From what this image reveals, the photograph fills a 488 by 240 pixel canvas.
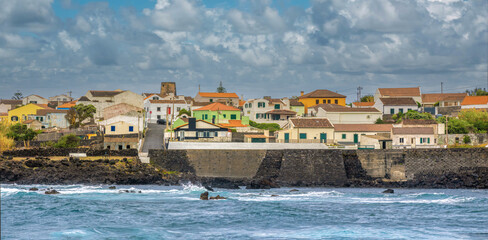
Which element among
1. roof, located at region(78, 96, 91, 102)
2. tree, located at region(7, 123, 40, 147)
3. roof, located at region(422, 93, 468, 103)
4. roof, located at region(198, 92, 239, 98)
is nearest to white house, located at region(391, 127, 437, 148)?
tree, located at region(7, 123, 40, 147)

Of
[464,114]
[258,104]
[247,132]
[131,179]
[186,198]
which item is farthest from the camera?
[258,104]

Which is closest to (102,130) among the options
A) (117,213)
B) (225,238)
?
(117,213)

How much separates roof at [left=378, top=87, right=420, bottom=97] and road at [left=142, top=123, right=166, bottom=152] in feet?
133

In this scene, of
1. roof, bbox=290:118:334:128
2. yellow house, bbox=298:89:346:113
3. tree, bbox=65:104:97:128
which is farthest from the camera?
yellow house, bbox=298:89:346:113

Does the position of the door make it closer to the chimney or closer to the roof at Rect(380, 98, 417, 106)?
the chimney

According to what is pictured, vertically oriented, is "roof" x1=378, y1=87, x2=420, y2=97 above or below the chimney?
above

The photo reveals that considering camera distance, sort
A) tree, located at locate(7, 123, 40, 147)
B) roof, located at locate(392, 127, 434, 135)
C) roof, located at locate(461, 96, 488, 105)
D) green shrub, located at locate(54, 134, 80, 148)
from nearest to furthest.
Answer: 1. green shrub, located at locate(54, 134, 80, 148)
2. roof, located at locate(392, 127, 434, 135)
3. tree, located at locate(7, 123, 40, 147)
4. roof, located at locate(461, 96, 488, 105)

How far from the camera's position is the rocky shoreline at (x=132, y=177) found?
47.3 meters

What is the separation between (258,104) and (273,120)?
4.52 m

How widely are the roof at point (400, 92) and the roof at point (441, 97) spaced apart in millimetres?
3216

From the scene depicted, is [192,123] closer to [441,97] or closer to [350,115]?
[350,115]

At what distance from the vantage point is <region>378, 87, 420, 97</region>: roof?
9812 centimetres

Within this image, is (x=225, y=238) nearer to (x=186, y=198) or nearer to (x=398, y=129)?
(x=186, y=198)

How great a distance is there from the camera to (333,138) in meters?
61.1
